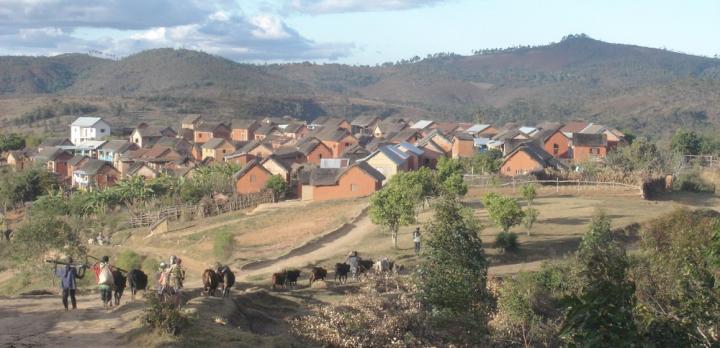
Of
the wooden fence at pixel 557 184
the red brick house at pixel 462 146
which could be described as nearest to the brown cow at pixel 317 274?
the wooden fence at pixel 557 184

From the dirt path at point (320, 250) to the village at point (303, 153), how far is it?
38.8 ft

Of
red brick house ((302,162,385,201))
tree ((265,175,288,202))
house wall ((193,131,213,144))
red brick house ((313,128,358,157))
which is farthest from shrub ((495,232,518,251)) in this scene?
house wall ((193,131,213,144))

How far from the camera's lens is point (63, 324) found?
597 inches

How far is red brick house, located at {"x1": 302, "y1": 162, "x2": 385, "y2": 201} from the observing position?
47000 millimetres

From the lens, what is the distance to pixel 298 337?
16.0 metres

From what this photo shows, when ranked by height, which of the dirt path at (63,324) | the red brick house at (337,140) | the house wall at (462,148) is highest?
the red brick house at (337,140)

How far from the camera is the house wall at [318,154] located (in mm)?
64938

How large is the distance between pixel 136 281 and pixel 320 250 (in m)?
13.5

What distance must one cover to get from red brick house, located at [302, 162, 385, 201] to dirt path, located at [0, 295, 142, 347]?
29459 mm

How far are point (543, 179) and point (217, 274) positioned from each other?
Answer: 31.4 m

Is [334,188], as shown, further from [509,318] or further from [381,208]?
[509,318]

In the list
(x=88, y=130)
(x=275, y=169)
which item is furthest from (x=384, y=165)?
(x=88, y=130)

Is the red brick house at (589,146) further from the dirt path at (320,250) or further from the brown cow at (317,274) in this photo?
the brown cow at (317,274)

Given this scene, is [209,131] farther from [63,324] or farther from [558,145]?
[63,324]
